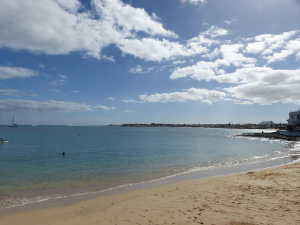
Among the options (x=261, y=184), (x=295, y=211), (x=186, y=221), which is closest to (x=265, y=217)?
(x=295, y=211)

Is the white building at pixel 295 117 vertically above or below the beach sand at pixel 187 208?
Answer: above

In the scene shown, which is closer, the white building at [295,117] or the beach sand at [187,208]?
the beach sand at [187,208]

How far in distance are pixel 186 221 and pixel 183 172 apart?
36.5ft

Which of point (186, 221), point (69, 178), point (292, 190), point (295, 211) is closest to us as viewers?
point (186, 221)

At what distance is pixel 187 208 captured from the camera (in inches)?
330

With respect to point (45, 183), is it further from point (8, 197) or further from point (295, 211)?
point (295, 211)

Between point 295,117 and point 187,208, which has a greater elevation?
point 295,117

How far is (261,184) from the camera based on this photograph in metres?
12.0

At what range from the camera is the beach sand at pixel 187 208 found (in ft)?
23.9

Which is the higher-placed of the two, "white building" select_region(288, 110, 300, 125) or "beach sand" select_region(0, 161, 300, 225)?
"white building" select_region(288, 110, 300, 125)

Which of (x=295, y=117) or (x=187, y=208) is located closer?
(x=187, y=208)

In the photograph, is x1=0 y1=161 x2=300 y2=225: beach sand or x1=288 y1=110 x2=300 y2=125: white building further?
x1=288 y1=110 x2=300 y2=125: white building

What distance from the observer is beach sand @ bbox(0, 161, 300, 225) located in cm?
728

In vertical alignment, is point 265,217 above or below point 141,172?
above
